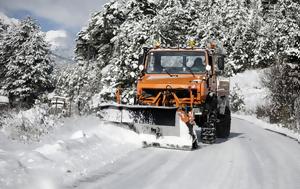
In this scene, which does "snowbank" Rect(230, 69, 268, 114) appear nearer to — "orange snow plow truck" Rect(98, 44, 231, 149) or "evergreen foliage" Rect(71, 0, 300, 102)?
"evergreen foliage" Rect(71, 0, 300, 102)

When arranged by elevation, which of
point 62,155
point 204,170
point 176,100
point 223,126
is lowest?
point 204,170

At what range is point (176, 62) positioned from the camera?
11.0m

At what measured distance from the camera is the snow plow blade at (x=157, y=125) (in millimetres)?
9219

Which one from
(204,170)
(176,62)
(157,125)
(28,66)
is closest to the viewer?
(204,170)

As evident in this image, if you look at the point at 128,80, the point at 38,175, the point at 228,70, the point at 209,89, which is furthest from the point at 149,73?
the point at 228,70

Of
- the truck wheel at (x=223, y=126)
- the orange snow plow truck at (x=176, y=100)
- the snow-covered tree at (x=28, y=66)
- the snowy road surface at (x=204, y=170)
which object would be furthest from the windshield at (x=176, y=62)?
the snow-covered tree at (x=28, y=66)

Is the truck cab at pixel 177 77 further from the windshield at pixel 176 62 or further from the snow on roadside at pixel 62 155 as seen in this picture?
the snow on roadside at pixel 62 155

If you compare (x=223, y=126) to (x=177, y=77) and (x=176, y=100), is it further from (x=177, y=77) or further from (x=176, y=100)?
(x=176, y=100)

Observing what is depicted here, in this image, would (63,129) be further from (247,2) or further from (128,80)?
(247,2)

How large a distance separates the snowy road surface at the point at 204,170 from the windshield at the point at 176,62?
2024 millimetres

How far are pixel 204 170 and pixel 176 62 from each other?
4.36m

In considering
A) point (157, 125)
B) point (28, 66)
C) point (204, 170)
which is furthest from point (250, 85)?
point (204, 170)

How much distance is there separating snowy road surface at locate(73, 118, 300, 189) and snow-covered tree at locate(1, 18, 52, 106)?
35087 millimetres

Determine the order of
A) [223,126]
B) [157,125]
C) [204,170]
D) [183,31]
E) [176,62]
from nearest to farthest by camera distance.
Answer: [204,170]
[157,125]
[176,62]
[223,126]
[183,31]
